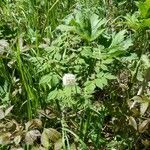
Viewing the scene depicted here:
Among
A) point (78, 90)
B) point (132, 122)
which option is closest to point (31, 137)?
point (78, 90)

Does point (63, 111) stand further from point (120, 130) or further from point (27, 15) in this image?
point (27, 15)

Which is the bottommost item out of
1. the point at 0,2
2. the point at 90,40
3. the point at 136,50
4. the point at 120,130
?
the point at 120,130

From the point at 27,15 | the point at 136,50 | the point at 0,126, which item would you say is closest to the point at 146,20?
the point at 136,50

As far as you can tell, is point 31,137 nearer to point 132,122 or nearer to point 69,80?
point 69,80

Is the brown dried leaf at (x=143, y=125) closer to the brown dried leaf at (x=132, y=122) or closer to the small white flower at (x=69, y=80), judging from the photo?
the brown dried leaf at (x=132, y=122)

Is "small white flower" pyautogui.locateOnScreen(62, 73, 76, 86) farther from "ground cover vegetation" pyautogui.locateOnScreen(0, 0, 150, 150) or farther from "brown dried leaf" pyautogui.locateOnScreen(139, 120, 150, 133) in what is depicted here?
"brown dried leaf" pyautogui.locateOnScreen(139, 120, 150, 133)

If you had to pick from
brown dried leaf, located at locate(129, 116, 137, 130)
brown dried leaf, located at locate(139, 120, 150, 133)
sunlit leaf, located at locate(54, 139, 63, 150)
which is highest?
sunlit leaf, located at locate(54, 139, 63, 150)

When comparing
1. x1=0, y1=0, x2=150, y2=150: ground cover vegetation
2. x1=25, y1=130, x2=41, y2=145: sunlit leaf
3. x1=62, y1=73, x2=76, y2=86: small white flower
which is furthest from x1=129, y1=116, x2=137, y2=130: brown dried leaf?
x1=25, y1=130, x2=41, y2=145: sunlit leaf

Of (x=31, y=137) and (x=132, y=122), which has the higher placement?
(x=31, y=137)
